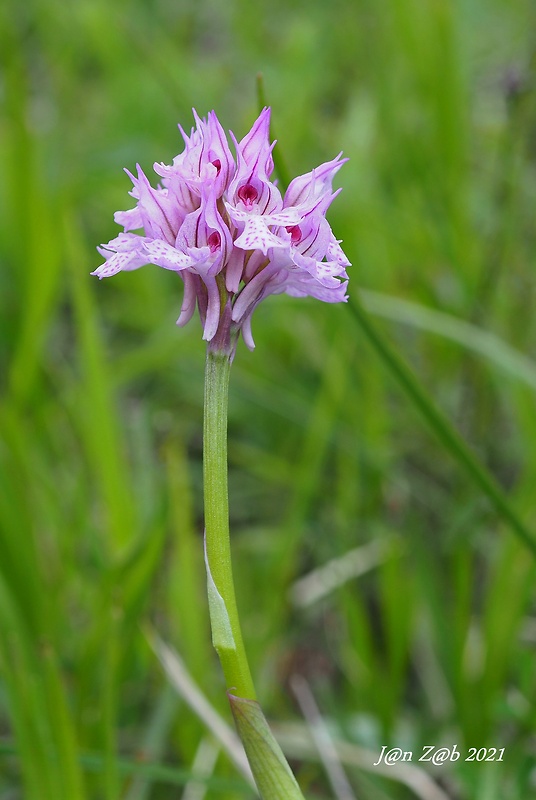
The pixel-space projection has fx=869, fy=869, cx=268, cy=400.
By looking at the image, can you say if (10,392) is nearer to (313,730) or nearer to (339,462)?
(339,462)

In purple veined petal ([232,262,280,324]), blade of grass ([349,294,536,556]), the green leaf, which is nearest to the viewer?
the green leaf

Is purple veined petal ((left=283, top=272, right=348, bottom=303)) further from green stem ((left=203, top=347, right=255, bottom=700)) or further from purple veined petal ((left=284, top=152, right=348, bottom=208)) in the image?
green stem ((left=203, top=347, right=255, bottom=700))

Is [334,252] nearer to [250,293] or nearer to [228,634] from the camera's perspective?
[250,293]

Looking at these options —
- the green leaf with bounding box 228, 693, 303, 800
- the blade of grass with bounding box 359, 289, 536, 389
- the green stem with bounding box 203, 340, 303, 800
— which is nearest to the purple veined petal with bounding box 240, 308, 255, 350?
the green stem with bounding box 203, 340, 303, 800

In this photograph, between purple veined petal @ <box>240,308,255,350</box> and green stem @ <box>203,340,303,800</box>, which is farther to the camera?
purple veined petal @ <box>240,308,255,350</box>

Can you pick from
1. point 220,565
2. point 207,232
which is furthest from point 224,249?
point 220,565

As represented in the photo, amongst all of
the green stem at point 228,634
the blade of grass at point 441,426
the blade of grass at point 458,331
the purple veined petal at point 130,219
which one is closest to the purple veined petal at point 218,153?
the purple veined petal at point 130,219

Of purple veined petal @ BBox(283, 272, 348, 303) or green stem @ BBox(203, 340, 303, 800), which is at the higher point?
purple veined petal @ BBox(283, 272, 348, 303)

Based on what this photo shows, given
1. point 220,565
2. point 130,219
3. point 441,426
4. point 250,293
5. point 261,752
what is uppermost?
point 130,219
